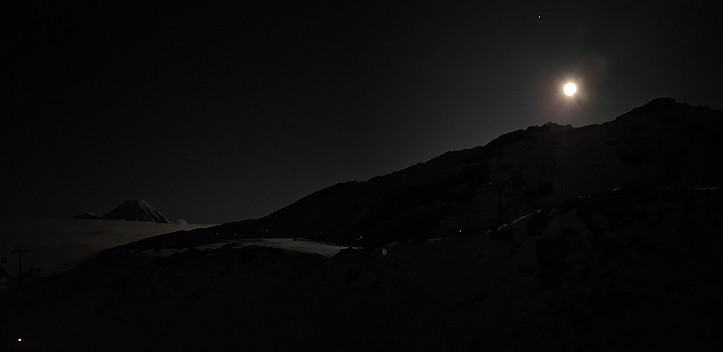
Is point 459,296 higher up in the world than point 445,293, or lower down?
lower down

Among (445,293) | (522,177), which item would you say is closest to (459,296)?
(445,293)

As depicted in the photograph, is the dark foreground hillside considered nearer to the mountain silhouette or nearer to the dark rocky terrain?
the dark rocky terrain

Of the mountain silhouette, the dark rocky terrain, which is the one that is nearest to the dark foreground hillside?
the dark rocky terrain

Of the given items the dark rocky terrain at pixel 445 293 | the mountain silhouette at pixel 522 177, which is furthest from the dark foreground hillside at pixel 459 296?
the mountain silhouette at pixel 522 177

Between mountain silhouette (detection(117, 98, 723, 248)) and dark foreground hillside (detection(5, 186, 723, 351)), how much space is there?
25.9 meters

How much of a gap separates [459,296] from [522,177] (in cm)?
4641

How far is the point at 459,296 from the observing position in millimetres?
17828

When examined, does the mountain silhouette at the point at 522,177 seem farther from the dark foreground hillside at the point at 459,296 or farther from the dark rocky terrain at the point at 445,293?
the dark foreground hillside at the point at 459,296

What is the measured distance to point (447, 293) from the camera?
18250 mm

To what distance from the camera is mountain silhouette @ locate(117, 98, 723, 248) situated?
5247 cm

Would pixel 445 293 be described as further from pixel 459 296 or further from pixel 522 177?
pixel 522 177

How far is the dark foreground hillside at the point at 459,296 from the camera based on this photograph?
1401 centimetres

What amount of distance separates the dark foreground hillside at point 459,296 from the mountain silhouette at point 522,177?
25887mm

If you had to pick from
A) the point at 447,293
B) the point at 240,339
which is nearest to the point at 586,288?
the point at 447,293
